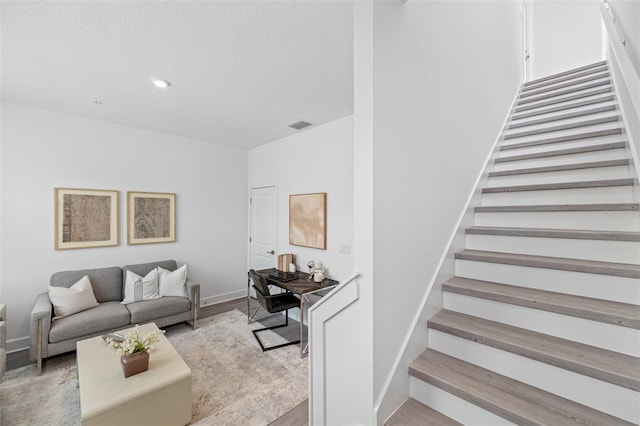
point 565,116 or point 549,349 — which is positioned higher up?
point 565,116

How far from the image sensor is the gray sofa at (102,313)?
100 inches

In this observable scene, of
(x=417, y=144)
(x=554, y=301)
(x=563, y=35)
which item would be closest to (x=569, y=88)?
(x=563, y=35)

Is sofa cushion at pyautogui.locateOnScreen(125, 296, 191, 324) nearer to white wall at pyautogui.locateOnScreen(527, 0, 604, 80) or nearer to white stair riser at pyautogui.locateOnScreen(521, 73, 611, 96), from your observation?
white stair riser at pyautogui.locateOnScreen(521, 73, 611, 96)

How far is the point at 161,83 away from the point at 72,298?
2529 mm

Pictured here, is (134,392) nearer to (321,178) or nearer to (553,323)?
(553,323)

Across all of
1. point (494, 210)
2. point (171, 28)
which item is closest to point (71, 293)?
point (171, 28)

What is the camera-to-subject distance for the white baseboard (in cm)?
437

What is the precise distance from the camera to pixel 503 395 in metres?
1.24

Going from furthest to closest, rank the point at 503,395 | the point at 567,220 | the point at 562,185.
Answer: the point at 562,185 < the point at 567,220 < the point at 503,395

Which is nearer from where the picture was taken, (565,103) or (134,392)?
(134,392)

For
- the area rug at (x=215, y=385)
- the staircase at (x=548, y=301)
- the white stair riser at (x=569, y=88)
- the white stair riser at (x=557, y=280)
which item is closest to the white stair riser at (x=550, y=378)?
the staircase at (x=548, y=301)

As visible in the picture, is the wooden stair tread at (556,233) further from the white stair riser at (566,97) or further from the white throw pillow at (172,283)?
the white throw pillow at (172,283)

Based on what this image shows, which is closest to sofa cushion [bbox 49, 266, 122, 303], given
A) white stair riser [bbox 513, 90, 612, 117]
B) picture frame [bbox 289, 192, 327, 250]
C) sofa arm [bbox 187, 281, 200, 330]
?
sofa arm [bbox 187, 281, 200, 330]

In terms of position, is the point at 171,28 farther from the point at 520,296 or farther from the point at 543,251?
the point at 543,251
